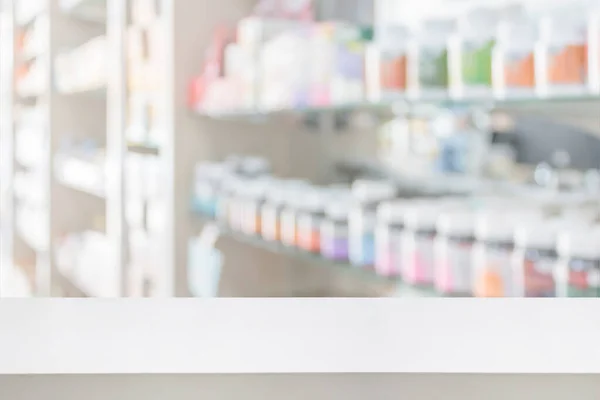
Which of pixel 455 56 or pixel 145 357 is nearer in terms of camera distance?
pixel 145 357

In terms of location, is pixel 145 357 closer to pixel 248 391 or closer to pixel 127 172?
pixel 248 391

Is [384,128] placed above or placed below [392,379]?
above

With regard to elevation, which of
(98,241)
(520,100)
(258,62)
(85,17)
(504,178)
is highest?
(85,17)

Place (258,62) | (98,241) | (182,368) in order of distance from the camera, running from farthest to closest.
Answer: (98,241), (258,62), (182,368)

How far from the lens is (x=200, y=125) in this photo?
2234 mm

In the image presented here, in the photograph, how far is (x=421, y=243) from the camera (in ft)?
4.27

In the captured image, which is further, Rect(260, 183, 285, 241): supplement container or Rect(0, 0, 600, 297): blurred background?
Rect(260, 183, 285, 241): supplement container

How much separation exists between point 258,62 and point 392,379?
4.62 feet

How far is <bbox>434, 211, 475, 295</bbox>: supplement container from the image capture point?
1220 millimetres

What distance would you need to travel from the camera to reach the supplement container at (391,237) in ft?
4.53

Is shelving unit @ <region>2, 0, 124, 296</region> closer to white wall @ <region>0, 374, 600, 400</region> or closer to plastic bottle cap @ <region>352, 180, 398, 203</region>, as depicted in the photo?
plastic bottle cap @ <region>352, 180, 398, 203</region>

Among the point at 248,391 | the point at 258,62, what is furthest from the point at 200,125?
the point at 248,391

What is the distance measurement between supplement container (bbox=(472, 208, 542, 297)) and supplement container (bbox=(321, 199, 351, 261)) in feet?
1.33

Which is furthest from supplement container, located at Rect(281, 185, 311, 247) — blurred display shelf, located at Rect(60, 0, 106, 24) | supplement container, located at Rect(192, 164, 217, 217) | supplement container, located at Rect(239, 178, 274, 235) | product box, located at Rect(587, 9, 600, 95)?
blurred display shelf, located at Rect(60, 0, 106, 24)
